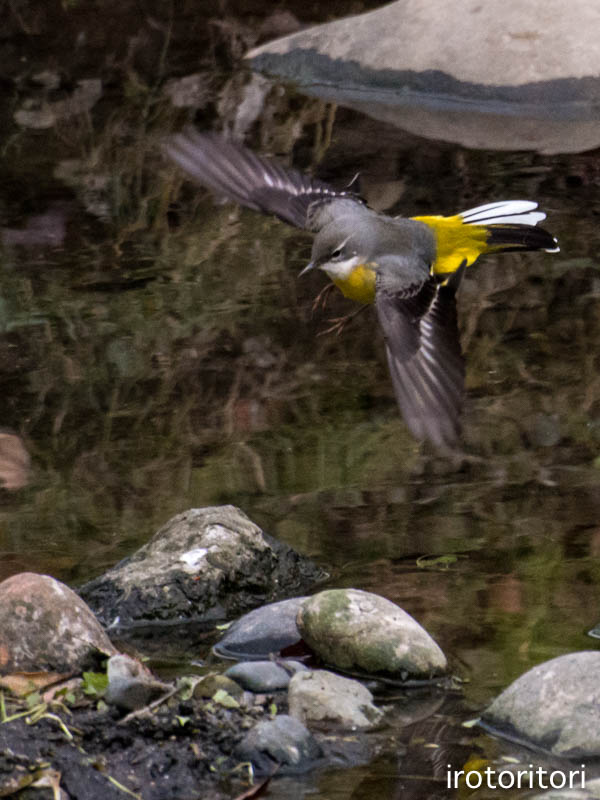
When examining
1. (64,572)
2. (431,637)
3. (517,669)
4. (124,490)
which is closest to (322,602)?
(431,637)

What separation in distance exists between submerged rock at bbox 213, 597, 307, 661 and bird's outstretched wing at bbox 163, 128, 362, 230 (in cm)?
189

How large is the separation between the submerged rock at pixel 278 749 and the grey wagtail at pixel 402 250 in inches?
41.5

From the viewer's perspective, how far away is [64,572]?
4664mm

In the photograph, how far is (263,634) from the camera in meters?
4.13

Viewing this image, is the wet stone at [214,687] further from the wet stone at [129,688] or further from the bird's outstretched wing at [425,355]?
the bird's outstretched wing at [425,355]

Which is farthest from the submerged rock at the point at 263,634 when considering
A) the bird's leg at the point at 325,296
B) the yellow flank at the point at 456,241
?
the yellow flank at the point at 456,241

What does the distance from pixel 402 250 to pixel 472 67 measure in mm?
5520

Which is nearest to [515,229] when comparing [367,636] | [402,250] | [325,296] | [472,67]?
[402,250]

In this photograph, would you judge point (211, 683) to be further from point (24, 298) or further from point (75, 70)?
point (75, 70)

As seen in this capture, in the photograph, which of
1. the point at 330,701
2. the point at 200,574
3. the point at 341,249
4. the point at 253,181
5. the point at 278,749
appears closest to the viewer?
the point at 278,749

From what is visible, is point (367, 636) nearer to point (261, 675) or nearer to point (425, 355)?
point (261, 675)

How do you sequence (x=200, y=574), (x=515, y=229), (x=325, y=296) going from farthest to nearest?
1. (x=325, y=296)
2. (x=515, y=229)
3. (x=200, y=574)

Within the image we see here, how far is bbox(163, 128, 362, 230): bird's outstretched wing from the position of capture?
564cm

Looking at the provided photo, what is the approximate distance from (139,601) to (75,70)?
7967mm
